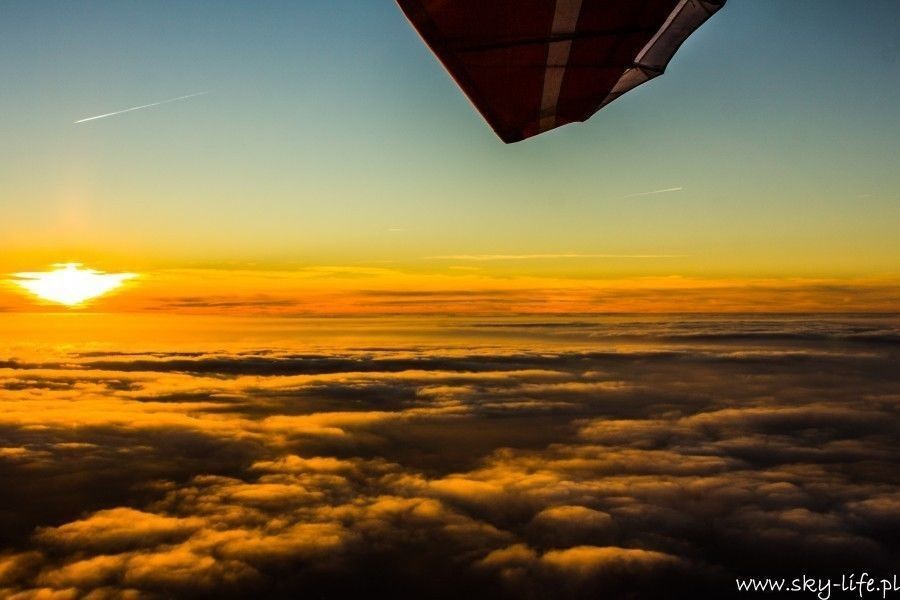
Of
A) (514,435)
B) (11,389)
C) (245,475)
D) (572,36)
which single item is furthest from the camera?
(11,389)

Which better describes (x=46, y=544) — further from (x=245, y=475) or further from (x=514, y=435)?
(x=514, y=435)

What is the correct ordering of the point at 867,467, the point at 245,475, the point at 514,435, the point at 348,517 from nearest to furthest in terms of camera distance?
the point at 348,517
the point at 245,475
the point at 867,467
the point at 514,435

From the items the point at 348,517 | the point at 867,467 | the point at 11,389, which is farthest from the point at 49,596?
the point at 11,389

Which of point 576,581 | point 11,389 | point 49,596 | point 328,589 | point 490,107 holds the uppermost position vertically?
point 490,107

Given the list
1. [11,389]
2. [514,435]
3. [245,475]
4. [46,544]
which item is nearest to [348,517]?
[245,475]

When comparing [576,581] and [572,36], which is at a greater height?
[572,36]

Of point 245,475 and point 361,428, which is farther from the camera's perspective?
point 361,428
